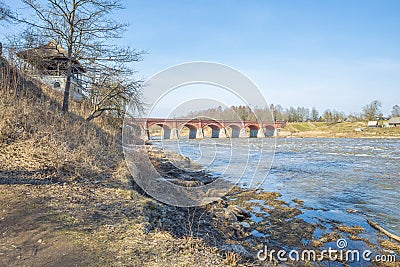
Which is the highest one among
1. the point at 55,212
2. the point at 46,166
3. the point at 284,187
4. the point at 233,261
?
the point at 46,166

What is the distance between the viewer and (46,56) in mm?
12156

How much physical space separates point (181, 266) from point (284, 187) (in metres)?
10.5

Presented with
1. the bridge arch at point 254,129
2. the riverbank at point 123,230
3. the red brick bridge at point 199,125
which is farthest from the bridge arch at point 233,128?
the riverbank at point 123,230

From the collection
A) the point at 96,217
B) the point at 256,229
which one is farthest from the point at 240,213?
the point at 96,217

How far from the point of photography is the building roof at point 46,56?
1179 centimetres

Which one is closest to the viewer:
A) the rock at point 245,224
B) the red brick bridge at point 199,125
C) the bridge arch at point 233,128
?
the rock at point 245,224

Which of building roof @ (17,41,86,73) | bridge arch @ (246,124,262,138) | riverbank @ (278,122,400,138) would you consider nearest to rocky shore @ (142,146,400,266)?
building roof @ (17,41,86,73)

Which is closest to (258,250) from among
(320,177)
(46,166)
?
(46,166)

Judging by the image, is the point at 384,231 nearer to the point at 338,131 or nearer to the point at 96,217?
the point at 96,217

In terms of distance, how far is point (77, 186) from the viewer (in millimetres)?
5852

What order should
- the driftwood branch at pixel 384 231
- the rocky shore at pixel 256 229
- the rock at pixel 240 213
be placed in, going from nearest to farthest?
the rocky shore at pixel 256 229 < the driftwood branch at pixel 384 231 < the rock at pixel 240 213

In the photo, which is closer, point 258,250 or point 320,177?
point 258,250

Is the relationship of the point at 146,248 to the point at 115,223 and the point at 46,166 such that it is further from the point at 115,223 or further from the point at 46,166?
the point at 46,166

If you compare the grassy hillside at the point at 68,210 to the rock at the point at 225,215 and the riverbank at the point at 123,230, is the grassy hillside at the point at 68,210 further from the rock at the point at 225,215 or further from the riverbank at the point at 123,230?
the rock at the point at 225,215
